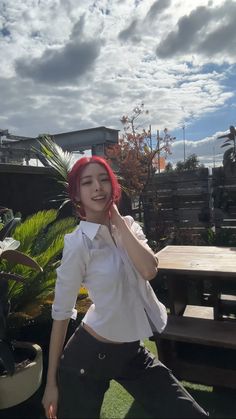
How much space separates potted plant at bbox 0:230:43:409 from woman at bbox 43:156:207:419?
717 mm

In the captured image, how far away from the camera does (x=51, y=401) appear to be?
1610 mm

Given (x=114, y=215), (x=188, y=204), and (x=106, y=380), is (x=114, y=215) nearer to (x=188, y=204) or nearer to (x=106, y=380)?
(x=106, y=380)

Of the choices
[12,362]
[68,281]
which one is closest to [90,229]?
[68,281]

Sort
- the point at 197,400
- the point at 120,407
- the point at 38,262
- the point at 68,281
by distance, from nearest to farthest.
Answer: the point at 68,281 → the point at 120,407 → the point at 197,400 → the point at 38,262

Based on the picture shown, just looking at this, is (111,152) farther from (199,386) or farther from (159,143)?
(199,386)

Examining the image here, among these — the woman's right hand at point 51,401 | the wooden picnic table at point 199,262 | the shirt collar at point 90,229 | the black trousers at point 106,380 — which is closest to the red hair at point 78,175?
the shirt collar at point 90,229

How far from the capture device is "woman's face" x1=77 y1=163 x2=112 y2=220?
1.72 m

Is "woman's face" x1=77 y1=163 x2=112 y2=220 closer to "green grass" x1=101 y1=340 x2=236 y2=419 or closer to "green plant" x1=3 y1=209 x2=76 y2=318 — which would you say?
"green plant" x1=3 y1=209 x2=76 y2=318

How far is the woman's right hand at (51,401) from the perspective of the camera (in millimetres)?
1599

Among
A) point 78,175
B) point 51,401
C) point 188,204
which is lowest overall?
point 51,401

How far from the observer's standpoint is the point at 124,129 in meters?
8.10

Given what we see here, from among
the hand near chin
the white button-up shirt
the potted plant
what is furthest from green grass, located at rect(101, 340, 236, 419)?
the hand near chin

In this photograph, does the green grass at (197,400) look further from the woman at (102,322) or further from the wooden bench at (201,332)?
the woman at (102,322)

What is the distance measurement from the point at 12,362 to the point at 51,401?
864 millimetres
